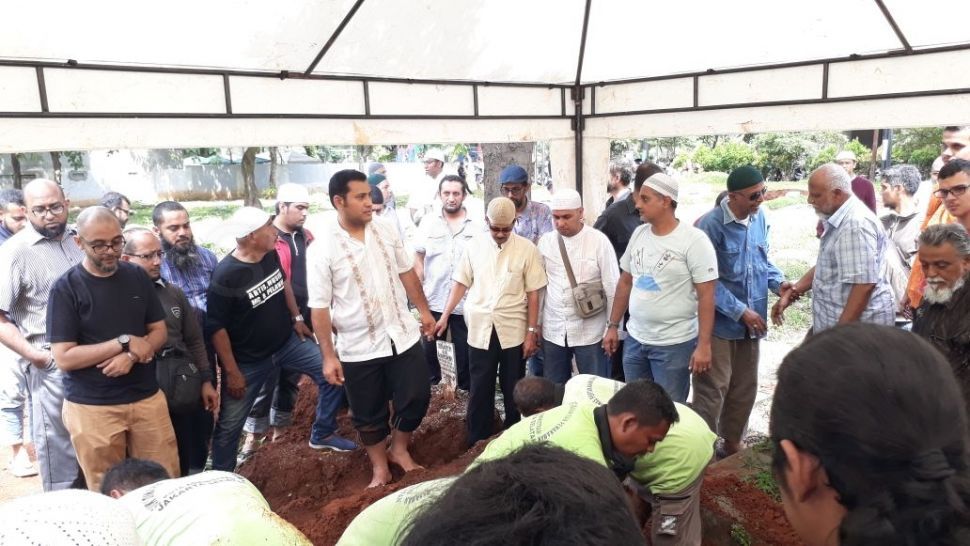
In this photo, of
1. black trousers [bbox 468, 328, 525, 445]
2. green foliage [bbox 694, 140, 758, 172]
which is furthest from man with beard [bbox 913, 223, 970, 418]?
green foliage [bbox 694, 140, 758, 172]

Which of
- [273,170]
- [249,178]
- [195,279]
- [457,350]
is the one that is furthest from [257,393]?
[273,170]

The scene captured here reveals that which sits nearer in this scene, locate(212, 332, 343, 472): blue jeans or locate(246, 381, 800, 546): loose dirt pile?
locate(246, 381, 800, 546): loose dirt pile

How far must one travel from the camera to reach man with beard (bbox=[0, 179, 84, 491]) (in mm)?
3107

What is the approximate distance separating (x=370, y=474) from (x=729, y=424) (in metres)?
2.24

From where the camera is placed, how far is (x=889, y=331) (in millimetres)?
869

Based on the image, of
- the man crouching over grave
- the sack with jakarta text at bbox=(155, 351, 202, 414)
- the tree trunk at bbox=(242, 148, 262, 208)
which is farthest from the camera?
the tree trunk at bbox=(242, 148, 262, 208)

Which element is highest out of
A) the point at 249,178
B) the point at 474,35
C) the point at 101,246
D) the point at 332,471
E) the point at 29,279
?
the point at 474,35

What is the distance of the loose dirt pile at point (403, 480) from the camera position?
2756 mm

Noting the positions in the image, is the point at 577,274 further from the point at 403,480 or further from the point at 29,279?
the point at 29,279

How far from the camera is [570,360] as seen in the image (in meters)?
3.88

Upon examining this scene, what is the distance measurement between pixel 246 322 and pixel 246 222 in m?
0.57

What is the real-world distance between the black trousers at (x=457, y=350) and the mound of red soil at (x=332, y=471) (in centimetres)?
28

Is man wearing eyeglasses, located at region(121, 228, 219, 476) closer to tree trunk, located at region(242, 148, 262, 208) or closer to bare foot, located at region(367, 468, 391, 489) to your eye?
bare foot, located at region(367, 468, 391, 489)

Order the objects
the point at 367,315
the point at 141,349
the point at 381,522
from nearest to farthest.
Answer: the point at 381,522 → the point at 141,349 → the point at 367,315
